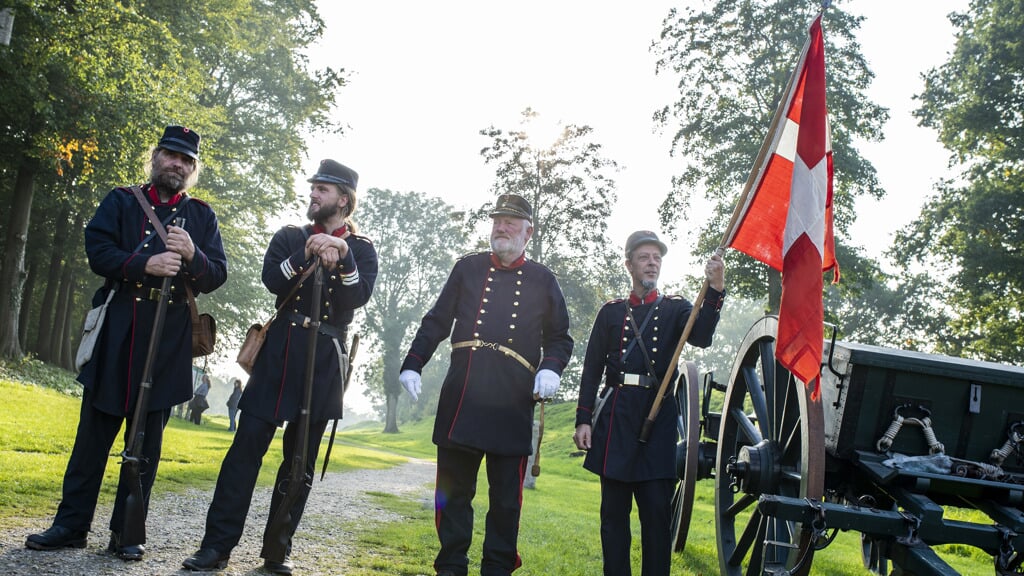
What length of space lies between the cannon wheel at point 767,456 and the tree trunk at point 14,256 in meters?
18.0

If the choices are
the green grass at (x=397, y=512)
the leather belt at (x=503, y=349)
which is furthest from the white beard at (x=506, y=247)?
the green grass at (x=397, y=512)

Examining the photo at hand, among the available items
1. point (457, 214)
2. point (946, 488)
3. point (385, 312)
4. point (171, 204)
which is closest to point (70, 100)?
point (457, 214)

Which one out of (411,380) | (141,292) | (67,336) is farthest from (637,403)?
(67,336)

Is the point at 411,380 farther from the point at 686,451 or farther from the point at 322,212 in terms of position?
the point at 686,451

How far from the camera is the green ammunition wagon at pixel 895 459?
11.1ft

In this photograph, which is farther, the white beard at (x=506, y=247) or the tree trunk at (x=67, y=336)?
the tree trunk at (x=67, y=336)

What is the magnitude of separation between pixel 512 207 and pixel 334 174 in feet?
3.66

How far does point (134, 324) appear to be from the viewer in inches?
177

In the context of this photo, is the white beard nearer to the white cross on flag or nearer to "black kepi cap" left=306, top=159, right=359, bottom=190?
"black kepi cap" left=306, top=159, right=359, bottom=190

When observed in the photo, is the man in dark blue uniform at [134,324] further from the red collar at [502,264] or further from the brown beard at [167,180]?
the red collar at [502,264]

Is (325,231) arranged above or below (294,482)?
above

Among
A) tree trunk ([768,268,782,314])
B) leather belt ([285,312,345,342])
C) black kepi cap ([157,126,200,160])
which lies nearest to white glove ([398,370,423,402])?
leather belt ([285,312,345,342])

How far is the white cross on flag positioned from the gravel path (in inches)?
119

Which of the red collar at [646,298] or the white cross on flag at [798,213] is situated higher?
the white cross on flag at [798,213]
